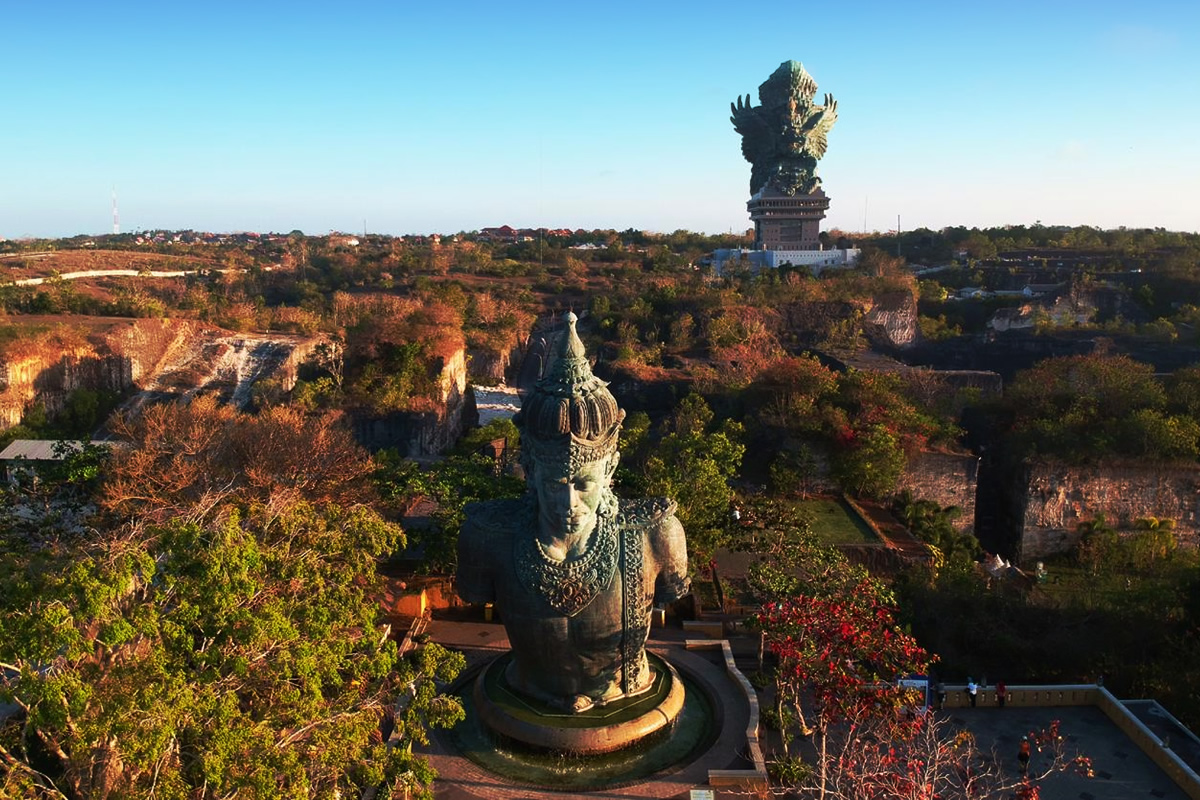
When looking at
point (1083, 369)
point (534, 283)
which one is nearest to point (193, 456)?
point (1083, 369)

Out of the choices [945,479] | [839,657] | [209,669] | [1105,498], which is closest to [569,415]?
[209,669]

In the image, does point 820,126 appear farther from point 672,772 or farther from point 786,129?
point 672,772

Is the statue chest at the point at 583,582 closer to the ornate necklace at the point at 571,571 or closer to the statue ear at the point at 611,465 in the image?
the ornate necklace at the point at 571,571

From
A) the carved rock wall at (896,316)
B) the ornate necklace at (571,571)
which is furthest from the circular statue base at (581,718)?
the carved rock wall at (896,316)

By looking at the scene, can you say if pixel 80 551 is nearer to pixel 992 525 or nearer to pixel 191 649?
pixel 191 649

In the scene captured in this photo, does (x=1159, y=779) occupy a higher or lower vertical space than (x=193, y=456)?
lower
